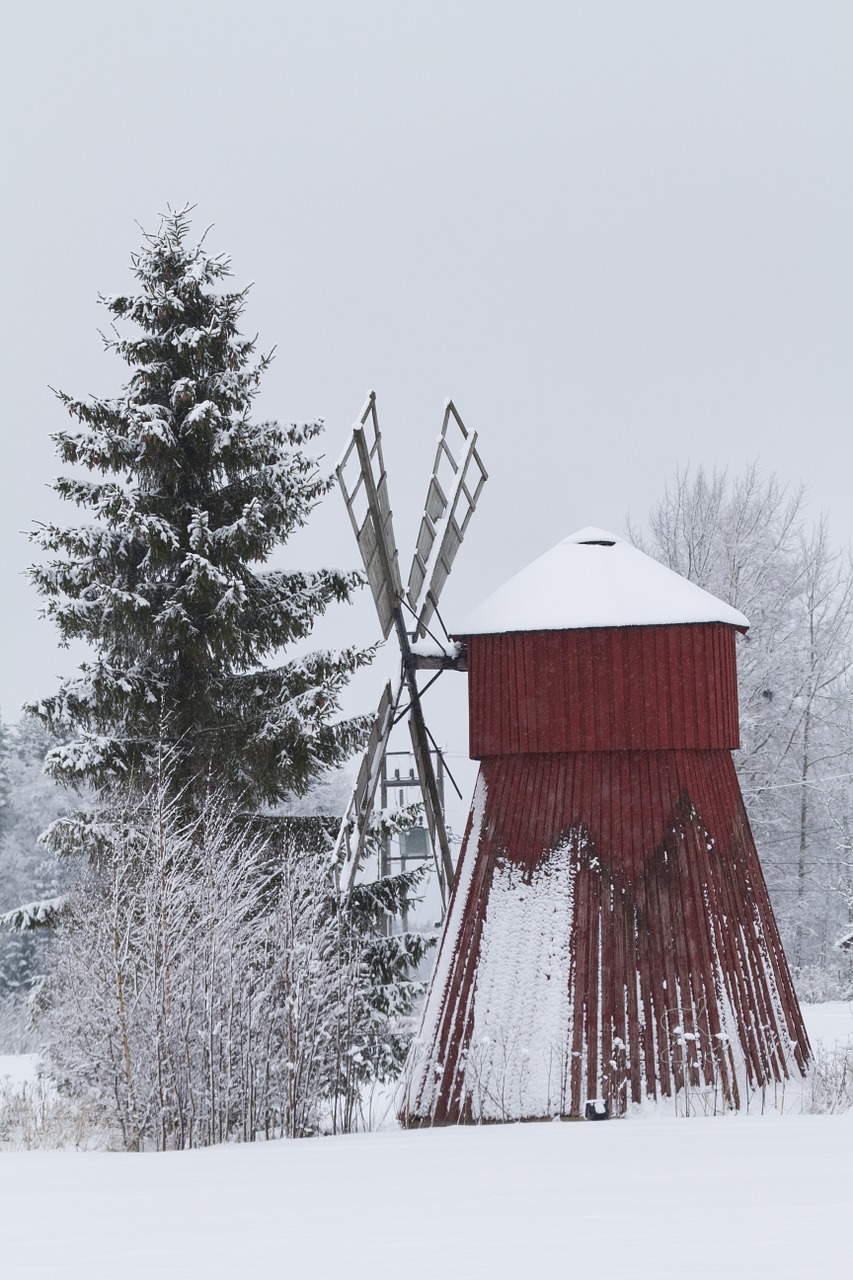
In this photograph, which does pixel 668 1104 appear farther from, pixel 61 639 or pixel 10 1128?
pixel 61 639

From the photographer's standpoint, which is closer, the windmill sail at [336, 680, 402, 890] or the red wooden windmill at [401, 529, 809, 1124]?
the red wooden windmill at [401, 529, 809, 1124]

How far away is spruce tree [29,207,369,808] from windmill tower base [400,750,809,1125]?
4330 millimetres

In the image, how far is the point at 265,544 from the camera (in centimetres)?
1733

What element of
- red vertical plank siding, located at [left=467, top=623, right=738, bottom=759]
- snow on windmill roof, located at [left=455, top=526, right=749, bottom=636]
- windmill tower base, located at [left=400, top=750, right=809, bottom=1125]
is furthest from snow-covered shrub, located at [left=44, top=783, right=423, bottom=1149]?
snow on windmill roof, located at [left=455, top=526, right=749, bottom=636]

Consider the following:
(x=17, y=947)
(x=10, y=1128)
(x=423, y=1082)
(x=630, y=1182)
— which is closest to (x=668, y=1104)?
(x=423, y=1082)

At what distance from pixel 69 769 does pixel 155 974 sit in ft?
15.1

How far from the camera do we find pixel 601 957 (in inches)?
490

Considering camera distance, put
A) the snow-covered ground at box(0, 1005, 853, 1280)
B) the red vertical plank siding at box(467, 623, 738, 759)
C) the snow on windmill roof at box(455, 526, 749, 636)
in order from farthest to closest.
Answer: the snow on windmill roof at box(455, 526, 749, 636)
the red vertical plank siding at box(467, 623, 738, 759)
the snow-covered ground at box(0, 1005, 853, 1280)

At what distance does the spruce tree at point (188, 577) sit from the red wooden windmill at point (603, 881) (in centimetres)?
393

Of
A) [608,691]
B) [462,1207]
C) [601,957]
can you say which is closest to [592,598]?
[608,691]

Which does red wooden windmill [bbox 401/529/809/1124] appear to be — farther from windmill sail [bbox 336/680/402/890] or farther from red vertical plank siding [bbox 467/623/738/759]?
windmill sail [bbox 336/680/402/890]

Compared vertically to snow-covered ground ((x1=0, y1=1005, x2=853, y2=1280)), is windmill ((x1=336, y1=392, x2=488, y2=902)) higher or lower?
higher

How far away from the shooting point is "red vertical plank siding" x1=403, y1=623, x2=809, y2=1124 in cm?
1222

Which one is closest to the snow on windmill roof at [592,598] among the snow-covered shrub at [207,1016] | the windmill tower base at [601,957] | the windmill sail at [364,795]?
the windmill sail at [364,795]
